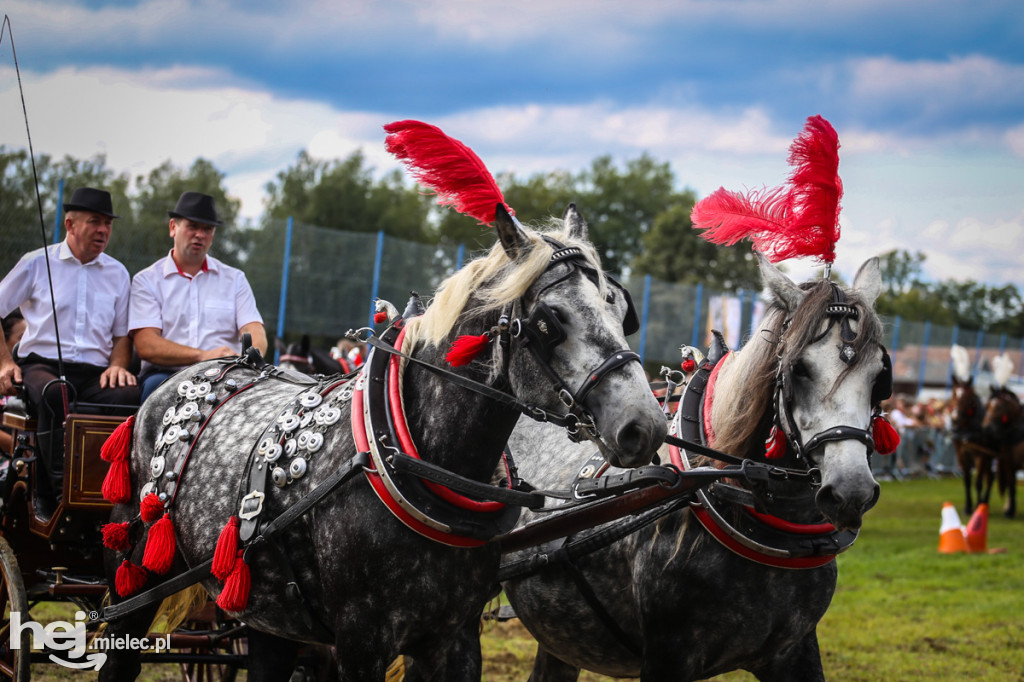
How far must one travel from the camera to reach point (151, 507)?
3.37m

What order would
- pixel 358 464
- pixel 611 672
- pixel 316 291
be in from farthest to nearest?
pixel 316 291, pixel 611 672, pixel 358 464

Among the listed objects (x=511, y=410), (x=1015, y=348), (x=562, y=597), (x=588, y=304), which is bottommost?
(x=1015, y=348)

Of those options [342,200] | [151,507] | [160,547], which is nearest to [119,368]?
[151,507]

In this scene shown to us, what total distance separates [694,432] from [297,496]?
1.42 m

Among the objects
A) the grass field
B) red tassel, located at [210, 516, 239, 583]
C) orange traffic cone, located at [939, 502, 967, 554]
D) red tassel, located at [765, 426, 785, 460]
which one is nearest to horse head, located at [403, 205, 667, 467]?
red tassel, located at [765, 426, 785, 460]

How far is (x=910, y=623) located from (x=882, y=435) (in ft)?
17.6

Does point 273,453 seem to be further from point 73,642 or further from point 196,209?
point 196,209

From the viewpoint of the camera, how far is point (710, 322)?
18.4 m

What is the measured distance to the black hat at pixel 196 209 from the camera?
439 centimetres

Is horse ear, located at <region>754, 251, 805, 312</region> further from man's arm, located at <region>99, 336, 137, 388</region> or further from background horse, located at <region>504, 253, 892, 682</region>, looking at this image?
man's arm, located at <region>99, 336, 137, 388</region>

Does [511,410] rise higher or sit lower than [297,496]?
higher

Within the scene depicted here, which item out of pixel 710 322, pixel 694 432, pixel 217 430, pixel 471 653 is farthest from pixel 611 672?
pixel 710 322

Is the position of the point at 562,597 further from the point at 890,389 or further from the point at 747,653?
the point at 890,389

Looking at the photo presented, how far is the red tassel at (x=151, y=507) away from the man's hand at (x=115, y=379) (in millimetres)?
990
